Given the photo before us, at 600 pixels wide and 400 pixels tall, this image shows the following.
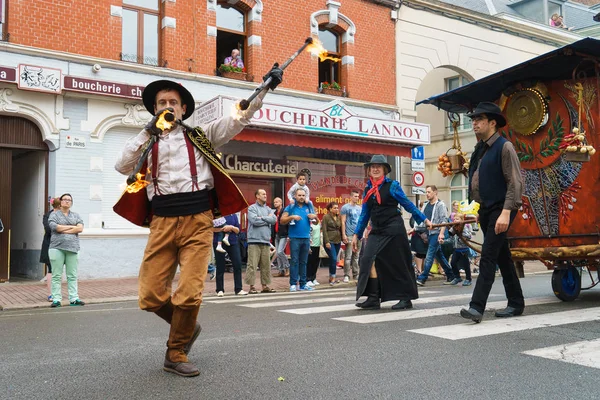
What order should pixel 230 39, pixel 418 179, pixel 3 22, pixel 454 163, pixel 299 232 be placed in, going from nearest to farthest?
pixel 454 163, pixel 299 232, pixel 3 22, pixel 230 39, pixel 418 179

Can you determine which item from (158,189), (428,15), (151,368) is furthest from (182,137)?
(428,15)

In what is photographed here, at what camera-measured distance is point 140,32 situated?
1582 cm

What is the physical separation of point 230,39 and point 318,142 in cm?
394

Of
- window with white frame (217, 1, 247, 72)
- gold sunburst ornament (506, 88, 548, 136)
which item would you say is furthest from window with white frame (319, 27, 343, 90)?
gold sunburst ornament (506, 88, 548, 136)

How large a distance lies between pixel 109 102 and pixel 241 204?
11562 mm

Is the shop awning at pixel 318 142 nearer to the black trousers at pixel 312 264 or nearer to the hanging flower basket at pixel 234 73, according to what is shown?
the hanging flower basket at pixel 234 73

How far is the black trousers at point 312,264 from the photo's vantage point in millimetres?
12328

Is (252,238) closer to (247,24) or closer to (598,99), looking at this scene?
(598,99)

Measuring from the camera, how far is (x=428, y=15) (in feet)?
68.2

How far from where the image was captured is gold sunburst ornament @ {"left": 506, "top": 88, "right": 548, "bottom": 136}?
24.3 ft

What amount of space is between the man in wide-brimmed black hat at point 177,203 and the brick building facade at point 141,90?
10002 mm

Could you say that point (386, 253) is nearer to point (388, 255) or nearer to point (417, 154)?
point (388, 255)

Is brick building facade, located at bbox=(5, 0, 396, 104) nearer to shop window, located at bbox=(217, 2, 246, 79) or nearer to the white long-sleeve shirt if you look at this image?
shop window, located at bbox=(217, 2, 246, 79)

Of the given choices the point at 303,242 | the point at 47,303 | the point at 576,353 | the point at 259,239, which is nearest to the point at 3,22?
the point at 47,303
